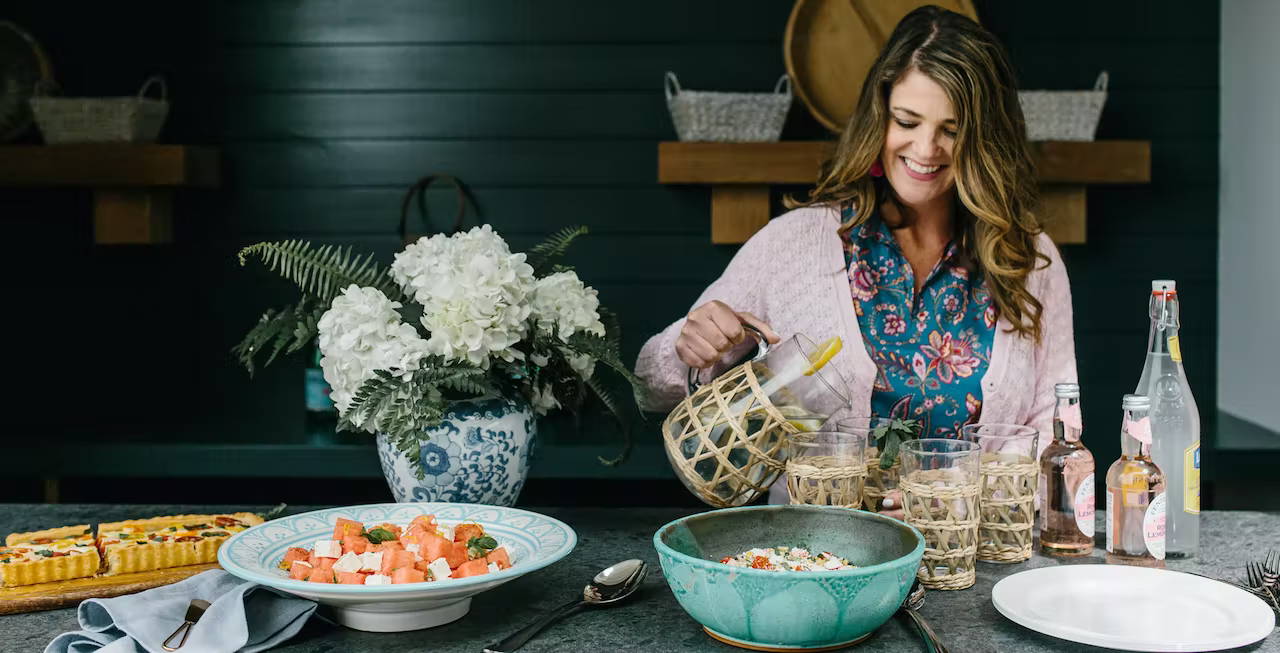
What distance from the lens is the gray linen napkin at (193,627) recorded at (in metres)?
0.97

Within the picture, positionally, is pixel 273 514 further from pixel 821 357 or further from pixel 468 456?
pixel 821 357

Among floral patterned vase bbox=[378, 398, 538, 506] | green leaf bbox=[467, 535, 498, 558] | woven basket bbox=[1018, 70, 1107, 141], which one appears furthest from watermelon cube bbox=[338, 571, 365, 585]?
woven basket bbox=[1018, 70, 1107, 141]

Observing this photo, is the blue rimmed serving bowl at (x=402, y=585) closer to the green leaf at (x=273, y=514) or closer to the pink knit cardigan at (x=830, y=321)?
the green leaf at (x=273, y=514)

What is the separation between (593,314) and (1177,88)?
2200 mm

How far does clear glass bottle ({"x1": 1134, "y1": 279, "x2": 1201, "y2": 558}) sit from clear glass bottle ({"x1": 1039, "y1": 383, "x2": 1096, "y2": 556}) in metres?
0.08

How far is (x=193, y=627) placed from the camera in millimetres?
989

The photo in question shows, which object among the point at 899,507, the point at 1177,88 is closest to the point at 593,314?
the point at 899,507

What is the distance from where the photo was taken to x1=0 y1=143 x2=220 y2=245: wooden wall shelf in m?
2.68

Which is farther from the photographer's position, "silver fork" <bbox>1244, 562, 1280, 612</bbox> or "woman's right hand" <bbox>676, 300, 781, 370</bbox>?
"woman's right hand" <bbox>676, 300, 781, 370</bbox>

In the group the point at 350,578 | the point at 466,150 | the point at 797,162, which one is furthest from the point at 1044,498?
the point at 466,150

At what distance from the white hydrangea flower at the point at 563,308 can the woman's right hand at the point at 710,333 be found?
15 cm

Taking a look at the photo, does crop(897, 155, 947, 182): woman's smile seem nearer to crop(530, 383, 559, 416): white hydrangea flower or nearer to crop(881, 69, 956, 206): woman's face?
crop(881, 69, 956, 206): woman's face

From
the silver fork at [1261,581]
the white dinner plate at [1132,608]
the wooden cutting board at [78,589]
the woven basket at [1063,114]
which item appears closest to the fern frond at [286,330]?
the wooden cutting board at [78,589]

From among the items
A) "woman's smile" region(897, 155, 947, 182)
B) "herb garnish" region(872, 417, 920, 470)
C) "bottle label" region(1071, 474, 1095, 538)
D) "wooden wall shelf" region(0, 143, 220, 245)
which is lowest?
"bottle label" region(1071, 474, 1095, 538)
